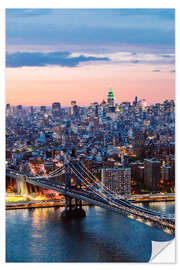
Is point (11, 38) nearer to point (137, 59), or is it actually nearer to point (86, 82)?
point (86, 82)

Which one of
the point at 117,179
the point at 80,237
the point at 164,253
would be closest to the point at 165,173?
the point at 117,179

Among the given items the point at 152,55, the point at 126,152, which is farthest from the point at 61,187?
the point at 152,55

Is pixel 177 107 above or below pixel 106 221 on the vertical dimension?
above

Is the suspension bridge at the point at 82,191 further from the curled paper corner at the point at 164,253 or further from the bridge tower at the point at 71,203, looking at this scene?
the curled paper corner at the point at 164,253

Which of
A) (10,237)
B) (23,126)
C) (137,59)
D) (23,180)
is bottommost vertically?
(10,237)

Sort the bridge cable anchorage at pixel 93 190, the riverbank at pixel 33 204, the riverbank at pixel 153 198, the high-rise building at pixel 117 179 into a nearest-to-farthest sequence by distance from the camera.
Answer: the bridge cable anchorage at pixel 93 190 → the riverbank at pixel 153 198 → the riverbank at pixel 33 204 → the high-rise building at pixel 117 179

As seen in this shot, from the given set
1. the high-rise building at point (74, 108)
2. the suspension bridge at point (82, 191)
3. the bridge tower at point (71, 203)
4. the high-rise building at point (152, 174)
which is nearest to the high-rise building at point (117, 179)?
the suspension bridge at point (82, 191)
